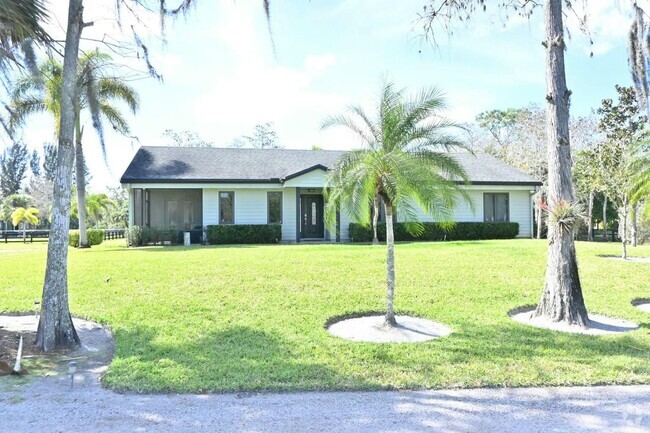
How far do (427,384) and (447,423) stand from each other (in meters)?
0.80

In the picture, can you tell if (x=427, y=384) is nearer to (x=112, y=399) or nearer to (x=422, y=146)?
(x=112, y=399)

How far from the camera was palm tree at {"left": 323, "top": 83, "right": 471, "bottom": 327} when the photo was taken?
19.7ft

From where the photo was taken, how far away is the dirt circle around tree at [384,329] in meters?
5.95

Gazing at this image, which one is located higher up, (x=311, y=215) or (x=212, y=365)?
(x=311, y=215)

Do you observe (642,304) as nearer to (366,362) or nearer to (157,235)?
(366,362)

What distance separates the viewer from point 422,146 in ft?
20.7

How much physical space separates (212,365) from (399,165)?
347cm

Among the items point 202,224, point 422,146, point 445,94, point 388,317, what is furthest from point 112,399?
point 202,224

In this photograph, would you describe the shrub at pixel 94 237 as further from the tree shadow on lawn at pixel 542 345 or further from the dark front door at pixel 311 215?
the tree shadow on lawn at pixel 542 345

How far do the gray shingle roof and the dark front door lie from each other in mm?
1449

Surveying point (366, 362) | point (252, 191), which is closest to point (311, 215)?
point (252, 191)

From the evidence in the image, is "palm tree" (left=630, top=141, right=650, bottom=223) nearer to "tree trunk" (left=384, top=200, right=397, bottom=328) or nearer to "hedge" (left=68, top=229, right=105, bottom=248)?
"tree trunk" (left=384, top=200, right=397, bottom=328)

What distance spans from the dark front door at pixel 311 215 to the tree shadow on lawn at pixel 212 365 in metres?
13.7

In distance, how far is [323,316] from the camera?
22.8ft
